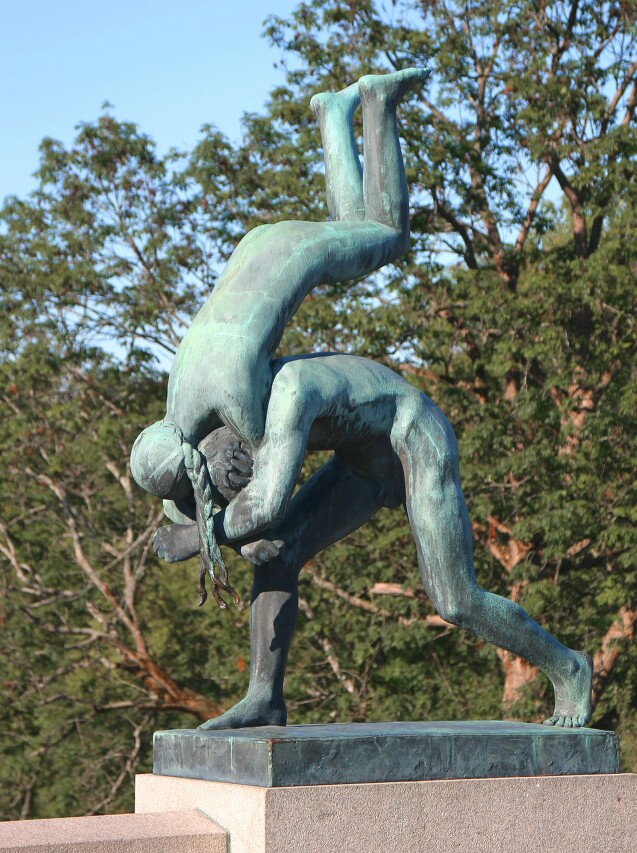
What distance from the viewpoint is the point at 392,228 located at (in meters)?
4.36

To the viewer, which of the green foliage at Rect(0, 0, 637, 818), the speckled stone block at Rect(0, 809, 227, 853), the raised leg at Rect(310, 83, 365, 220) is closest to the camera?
the speckled stone block at Rect(0, 809, 227, 853)

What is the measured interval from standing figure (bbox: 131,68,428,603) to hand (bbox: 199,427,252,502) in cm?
3

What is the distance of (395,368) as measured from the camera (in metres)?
13.2

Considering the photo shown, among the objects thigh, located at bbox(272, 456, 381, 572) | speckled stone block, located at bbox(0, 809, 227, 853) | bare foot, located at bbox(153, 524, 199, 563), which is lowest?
speckled stone block, located at bbox(0, 809, 227, 853)

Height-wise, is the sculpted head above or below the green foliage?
below

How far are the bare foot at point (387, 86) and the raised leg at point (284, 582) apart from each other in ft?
4.07

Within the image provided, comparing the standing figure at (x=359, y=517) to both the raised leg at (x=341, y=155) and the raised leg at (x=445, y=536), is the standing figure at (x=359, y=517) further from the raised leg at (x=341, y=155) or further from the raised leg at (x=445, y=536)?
the raised leg at (x=341, y=155)

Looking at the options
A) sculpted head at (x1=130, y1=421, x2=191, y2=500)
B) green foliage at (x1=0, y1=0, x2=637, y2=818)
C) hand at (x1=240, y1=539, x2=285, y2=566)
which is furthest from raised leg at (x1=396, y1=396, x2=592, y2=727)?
green foliage at (x1=0, y1=0, x2=637, y2=818)

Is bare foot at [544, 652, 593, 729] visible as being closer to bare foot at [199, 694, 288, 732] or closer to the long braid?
bare foot at [199, 694, 288, 732]

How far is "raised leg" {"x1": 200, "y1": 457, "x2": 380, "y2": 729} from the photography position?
4191mm

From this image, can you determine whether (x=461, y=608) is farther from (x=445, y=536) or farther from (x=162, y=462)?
(x=162, y=462)

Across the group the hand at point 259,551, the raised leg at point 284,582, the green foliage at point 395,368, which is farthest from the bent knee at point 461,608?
the green foliage at point 395,368

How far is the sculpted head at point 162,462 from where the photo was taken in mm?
3834

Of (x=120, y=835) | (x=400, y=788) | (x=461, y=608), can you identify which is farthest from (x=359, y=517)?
(x=120, y=835)
